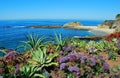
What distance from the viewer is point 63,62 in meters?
8.24

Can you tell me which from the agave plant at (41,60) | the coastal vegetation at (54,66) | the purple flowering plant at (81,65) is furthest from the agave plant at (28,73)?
the purple flowering plant at (81,65)

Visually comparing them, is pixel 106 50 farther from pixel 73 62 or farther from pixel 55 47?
pixel 73 62

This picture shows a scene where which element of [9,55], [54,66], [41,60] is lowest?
[54,66]

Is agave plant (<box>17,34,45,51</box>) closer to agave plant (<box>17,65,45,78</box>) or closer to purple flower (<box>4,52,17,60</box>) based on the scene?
purple flower (<box>4,52,17,60</box>)

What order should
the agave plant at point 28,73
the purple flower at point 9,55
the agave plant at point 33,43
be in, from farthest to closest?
the agave plant at point 33,43 → the purple flower at point 9,55 → the agave plant at point 28,73

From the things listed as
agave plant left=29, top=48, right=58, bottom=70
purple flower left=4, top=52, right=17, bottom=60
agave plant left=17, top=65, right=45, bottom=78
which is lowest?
agave plant left=17, top=65, right=45, bottom=78

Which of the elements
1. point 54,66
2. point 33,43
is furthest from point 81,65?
point 33,43

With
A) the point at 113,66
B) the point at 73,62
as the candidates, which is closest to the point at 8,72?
the point at 73,62

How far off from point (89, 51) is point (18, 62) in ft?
11.9

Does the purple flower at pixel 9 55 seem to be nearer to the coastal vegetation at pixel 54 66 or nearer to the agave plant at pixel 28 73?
the coastal vegetation at pixel 54 66

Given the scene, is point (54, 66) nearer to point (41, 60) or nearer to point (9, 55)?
point (41, 60)

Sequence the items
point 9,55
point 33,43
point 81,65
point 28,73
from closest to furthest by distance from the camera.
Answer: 1. point 28,73
2. point 81,65
3. point 9,55
4. point 33,43

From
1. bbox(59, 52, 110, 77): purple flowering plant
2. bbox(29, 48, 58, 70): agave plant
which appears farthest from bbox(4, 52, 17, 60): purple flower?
bbox(59, 52, 110, 77): purple flowering plant

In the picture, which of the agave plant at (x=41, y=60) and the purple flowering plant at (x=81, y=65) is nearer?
the purple flowering plant at (x=81, y=65)
